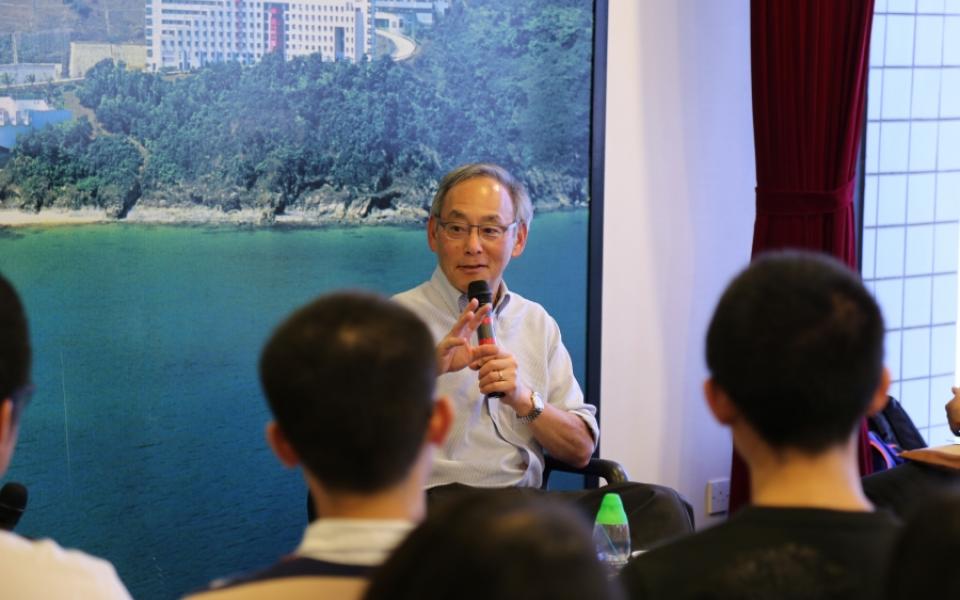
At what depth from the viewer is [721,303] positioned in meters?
1.53

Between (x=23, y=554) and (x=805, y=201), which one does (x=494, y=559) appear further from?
(x=805, y=201)

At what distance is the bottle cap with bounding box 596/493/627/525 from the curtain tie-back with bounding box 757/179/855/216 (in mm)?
1523

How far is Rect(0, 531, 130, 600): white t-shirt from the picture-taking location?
1.40m

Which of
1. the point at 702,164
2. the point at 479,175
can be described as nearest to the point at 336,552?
the point at 479,175

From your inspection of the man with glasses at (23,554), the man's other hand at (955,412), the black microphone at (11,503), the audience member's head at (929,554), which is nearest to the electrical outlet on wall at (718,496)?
the man's other hand at (955,412)

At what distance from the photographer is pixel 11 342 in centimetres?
156

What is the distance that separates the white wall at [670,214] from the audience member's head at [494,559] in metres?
2.92

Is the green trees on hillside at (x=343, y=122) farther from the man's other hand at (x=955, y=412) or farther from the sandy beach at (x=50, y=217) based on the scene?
the man's other hand at (x=955, y=412)

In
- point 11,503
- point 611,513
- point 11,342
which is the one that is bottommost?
point 611,513

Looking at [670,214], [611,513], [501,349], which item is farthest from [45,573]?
[670,214]

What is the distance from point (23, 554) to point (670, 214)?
108 inches

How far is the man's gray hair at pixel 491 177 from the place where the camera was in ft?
9.85

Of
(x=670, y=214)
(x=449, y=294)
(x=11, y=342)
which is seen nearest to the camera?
(x=11, y=342)

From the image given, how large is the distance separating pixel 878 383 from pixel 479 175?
1.61 meters
